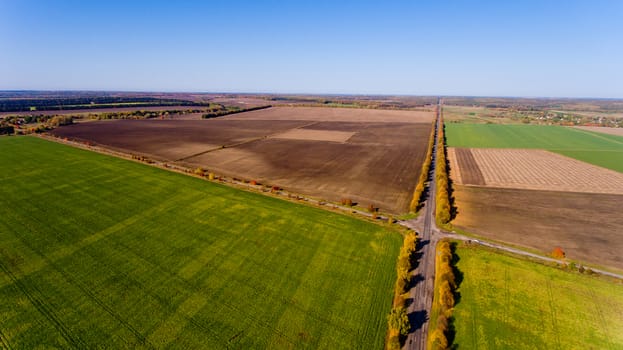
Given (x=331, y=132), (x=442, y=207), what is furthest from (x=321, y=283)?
(x=331, y=132)

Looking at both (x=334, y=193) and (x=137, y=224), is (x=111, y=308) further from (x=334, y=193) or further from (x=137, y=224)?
(x=334, y=193)

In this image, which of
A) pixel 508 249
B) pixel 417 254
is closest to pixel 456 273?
pixel 417 254

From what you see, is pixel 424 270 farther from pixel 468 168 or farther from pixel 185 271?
pixel 468 168

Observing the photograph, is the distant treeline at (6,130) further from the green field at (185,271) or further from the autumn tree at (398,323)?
the autumn tree at (398,323)

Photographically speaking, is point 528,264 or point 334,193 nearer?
point 528,264

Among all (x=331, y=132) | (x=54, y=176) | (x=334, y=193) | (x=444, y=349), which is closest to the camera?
(x=444, y=349)

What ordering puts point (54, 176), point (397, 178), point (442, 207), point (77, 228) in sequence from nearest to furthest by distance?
point (77, 228)
point (442, 207)
point (54, 176)
point (397, 178)

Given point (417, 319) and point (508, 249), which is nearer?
point (417, 319)

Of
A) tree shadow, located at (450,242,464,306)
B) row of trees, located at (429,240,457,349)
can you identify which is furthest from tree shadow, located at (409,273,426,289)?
tree shadow, located at (450,242,464,306)
